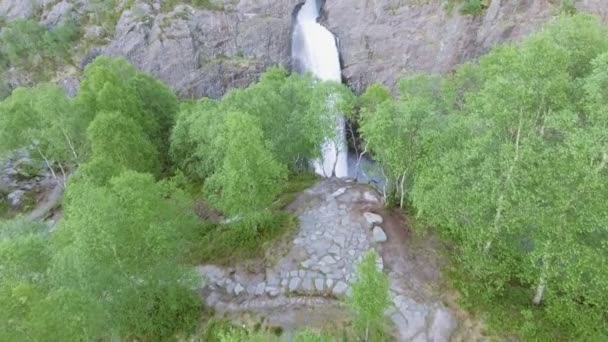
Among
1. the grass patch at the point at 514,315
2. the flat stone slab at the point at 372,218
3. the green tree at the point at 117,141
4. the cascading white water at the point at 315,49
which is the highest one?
the green tree at the point at 117,141

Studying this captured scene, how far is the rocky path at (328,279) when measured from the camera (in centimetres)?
1752

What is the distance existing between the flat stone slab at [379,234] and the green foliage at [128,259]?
899 cm

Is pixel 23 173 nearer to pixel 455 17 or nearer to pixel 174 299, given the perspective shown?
pixel 174 299

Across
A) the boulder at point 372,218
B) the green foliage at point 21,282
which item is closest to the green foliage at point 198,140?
the boulder at point 372,218

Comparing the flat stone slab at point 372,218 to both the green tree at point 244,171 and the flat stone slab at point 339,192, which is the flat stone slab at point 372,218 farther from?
the green tree at point 244,171

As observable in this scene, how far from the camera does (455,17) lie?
48.9 meters

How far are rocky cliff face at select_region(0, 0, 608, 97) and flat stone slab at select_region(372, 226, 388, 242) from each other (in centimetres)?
3226

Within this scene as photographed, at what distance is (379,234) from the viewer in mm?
21391

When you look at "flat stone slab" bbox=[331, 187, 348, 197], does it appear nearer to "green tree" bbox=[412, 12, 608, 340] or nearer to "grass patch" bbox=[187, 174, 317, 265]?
"grass patch" bbox=[187, 174, 317, 265]

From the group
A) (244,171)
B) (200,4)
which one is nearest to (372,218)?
(244,171)

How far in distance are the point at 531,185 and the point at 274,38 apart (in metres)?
45.4

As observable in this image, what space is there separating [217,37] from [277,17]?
829 cm

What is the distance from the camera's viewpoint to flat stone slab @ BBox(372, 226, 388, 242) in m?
21.1

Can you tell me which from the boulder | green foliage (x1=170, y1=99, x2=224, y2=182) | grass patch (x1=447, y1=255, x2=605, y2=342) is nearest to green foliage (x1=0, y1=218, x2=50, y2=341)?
green foliage (x1=170, y1=99, x2=224, y2=182)
